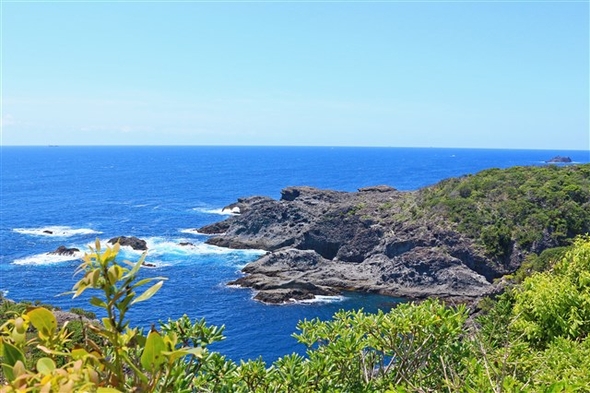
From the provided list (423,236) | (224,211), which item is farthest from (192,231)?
(423,236)

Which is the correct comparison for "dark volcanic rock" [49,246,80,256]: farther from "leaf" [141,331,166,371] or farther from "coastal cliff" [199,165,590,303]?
"leaf" [141,331,166,371]

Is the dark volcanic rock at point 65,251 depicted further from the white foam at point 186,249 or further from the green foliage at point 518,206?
the green foliage at point 518,206

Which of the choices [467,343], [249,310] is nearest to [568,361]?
[467,343]

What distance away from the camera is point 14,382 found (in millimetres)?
2049

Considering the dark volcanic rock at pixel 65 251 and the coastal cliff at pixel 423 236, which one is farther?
the dark volcanic rock at pixel 65 251

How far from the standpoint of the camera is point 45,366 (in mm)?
2137

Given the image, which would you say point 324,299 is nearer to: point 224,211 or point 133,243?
point 133,243

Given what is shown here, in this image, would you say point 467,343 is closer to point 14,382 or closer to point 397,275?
point 14,382

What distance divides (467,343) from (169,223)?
241 ft

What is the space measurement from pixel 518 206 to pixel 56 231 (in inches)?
2293

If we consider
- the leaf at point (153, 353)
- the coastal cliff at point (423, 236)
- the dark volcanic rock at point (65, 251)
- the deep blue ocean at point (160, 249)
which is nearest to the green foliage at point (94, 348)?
the leaf at point (153, 353)

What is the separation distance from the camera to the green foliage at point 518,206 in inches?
1966

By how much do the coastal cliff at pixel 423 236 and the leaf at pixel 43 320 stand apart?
4357 centimetres

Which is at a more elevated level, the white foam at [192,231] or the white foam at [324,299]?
the white foam at [192,231]
